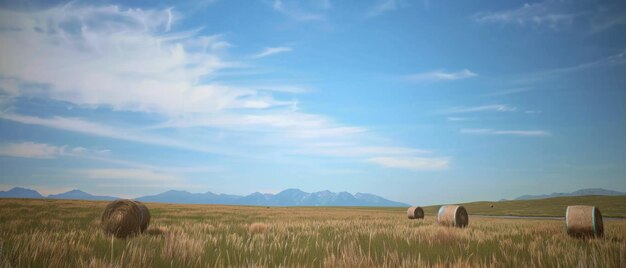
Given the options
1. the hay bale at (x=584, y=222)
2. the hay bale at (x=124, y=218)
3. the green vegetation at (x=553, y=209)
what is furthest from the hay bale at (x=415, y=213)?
the green vegetation at (x=553, y=209)

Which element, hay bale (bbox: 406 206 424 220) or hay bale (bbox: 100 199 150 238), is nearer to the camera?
hay bale (bbox: 100 199 150 238)

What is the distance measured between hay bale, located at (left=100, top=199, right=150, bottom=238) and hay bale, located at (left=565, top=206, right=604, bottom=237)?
1439 centimetres

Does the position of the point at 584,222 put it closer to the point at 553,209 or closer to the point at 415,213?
the point at 415,213

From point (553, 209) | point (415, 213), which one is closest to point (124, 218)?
point (415, 213)

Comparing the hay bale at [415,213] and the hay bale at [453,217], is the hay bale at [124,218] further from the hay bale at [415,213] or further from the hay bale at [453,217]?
the hay bale at [415,213]

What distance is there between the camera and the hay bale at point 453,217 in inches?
755

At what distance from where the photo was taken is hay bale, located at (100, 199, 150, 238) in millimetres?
11703

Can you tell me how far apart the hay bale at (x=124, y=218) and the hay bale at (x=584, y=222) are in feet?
47.2

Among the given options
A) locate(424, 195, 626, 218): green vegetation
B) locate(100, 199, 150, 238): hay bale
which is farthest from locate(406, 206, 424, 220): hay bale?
locate(424, 195, 626, 218): green vegetation

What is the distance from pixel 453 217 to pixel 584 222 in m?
7.33

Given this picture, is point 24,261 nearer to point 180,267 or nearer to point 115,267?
point 115,267

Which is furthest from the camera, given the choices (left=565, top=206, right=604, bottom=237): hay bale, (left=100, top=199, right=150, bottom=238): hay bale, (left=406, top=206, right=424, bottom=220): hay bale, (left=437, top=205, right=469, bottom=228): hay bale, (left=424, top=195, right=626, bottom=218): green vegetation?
(left=424, top=195, right=626, bottom=218): green vegetation

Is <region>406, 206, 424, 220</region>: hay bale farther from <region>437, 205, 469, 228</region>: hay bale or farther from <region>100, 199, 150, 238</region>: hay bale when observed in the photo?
<region>100, 199, 150, 238</region>: hay bale

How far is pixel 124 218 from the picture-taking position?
38.9ft
